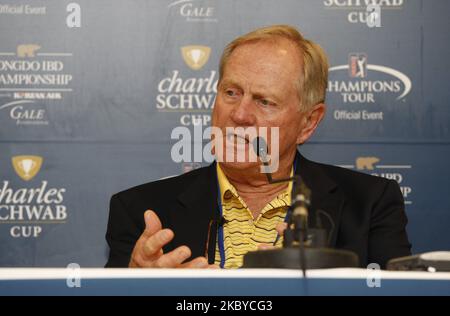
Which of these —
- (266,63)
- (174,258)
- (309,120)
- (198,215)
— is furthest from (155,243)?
(309,120)

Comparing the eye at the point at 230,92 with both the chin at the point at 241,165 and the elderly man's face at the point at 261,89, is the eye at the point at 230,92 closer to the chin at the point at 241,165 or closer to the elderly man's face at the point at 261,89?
the elderly man's face at the point at 261,89

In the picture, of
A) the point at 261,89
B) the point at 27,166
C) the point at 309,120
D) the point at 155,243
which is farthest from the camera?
the point at 27,166

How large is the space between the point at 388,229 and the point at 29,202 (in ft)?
4.62

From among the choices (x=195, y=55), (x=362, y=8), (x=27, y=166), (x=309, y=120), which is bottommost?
(x=27, y=166)

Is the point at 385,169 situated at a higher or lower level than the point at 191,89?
lower

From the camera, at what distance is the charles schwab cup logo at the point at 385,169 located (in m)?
3.23

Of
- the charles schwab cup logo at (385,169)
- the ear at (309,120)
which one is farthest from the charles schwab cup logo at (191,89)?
the charles schwab cup logo at (385,169)

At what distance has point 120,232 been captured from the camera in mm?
2697

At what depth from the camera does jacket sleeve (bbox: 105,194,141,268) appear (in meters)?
2.64

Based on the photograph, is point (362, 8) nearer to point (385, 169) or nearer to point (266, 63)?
point (385, 169)

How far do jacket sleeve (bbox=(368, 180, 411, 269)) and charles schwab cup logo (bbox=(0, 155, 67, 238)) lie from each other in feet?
4.10

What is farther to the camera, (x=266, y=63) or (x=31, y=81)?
(x=31, y=81)
